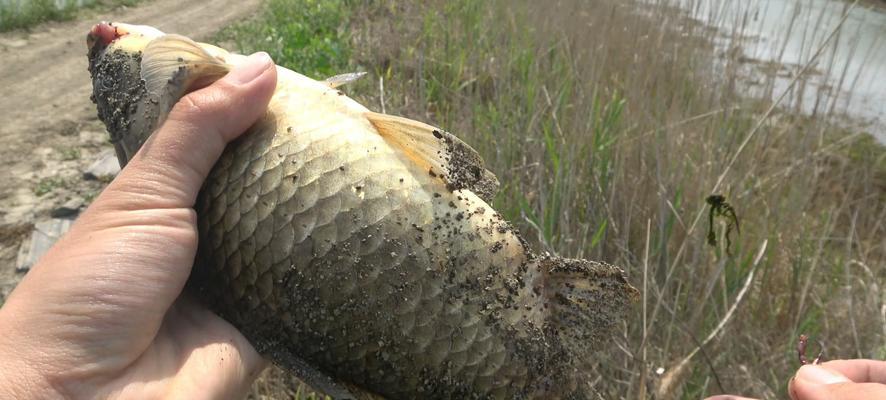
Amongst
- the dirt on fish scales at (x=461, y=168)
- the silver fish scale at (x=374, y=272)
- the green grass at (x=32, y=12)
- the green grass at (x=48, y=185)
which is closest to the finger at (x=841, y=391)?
the silver fish scale at (x=374, y=272)

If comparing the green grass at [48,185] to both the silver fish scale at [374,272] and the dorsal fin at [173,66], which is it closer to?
the dorsal fin at [173,66]

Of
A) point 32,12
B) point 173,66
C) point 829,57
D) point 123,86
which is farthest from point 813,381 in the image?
point 32,12

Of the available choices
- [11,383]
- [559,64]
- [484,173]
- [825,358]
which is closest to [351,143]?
[484,173]

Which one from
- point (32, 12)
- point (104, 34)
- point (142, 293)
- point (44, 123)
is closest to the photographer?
point (142, 293)

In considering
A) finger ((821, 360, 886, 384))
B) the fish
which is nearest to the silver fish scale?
the fish

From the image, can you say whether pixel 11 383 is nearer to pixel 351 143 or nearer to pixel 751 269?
pixel 351 143

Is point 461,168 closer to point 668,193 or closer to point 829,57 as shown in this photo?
point 668,193
